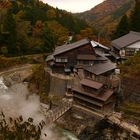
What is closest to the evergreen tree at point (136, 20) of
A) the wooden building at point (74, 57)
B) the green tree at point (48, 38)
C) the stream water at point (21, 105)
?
the wooden building at point (74, 57)

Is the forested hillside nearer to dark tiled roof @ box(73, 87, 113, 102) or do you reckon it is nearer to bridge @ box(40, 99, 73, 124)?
bridge @ box(40, 99, 73, 124)

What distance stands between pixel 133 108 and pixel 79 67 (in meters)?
9.87

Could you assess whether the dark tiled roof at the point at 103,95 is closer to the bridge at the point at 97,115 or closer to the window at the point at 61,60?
the bridge at the point at 97,115

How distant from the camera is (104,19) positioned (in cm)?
10512

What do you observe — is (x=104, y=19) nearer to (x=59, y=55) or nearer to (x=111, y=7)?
(x=111, y=7)

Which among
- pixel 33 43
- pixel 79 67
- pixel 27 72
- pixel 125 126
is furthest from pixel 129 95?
pixel 33 43

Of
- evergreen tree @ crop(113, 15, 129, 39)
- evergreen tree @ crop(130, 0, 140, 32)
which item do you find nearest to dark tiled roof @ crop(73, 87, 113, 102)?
evergreen tree @ crop(130, 0, 140, 32)

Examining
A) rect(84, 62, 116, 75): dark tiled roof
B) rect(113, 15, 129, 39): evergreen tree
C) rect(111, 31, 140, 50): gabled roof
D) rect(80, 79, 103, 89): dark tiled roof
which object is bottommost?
rect(80, 79, 103, 89): dark tiled roof

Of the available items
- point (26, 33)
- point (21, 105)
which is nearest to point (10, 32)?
point (26, 33)

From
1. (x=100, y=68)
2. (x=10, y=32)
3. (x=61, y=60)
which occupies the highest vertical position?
(x=10, y=32)

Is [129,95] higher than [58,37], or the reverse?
[58,37]

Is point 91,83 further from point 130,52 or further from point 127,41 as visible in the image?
point 127,41

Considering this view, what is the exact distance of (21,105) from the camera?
34438mm

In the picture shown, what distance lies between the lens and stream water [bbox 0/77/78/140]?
29059 millimetres
